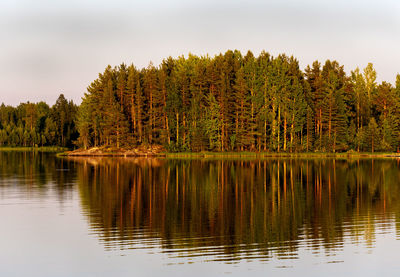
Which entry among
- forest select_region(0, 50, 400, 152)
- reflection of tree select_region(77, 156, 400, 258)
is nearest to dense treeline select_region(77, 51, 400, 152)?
forest select_region(0, 50, 400, 152)

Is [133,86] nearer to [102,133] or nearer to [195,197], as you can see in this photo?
[102,133]

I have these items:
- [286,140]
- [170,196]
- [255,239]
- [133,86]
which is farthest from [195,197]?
[133,86]

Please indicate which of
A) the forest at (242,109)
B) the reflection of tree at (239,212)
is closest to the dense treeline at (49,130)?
the forest at (242,109)

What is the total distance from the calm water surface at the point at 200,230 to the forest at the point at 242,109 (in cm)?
6331

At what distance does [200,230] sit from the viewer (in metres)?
24.8

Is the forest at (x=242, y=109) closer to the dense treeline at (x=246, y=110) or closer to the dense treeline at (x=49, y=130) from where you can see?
the dense treeline at (x=246, y=110)

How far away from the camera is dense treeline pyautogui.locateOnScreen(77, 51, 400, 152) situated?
351 ft

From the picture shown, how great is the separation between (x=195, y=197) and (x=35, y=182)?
23.0 m

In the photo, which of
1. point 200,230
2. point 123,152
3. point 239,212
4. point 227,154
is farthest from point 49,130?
point 200,230

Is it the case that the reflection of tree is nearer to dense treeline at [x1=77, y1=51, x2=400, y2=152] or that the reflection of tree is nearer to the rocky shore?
dense treeline at [x1=77, y1=51, x2=400, y2=152]

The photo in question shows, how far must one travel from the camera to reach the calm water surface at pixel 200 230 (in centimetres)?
1903

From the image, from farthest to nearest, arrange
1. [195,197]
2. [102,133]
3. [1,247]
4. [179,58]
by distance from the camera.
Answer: [179,58], [102,133], [195,197], [1,247]

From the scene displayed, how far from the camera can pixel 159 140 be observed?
115812mm

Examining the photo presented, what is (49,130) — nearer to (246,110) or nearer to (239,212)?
(246,110)
